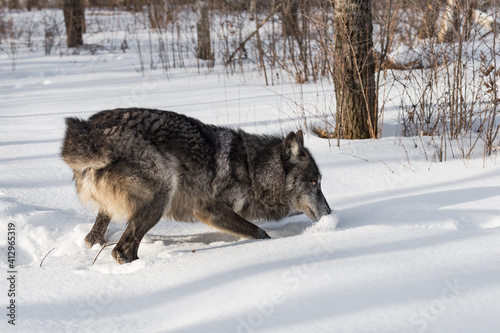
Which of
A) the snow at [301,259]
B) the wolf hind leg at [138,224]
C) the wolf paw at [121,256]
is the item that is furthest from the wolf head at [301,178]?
the wolf paw at [121,256]

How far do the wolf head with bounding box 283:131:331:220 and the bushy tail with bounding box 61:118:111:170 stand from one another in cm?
164

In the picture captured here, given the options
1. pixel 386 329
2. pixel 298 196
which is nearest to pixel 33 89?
pixel 298 196

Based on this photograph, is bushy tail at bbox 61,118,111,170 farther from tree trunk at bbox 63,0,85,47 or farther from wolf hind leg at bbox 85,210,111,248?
tree trunk at bbox 63,0,85,47

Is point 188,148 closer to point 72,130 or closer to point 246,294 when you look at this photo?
point 72,130

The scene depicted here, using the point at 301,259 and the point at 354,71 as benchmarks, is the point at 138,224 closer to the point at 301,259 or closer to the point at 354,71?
the point at 301,259

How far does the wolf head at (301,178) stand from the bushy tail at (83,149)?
5.39 feet

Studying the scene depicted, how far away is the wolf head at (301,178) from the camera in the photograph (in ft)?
14.2

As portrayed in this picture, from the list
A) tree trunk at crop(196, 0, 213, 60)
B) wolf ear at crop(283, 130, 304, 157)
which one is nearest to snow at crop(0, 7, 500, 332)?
wolf ear at crop(283, 130, 304, 157)

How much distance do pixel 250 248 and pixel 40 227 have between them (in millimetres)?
1827

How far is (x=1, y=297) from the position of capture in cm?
262

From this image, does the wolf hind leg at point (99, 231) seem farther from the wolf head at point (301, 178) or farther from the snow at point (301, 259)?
the wolf head at point (301, 178)

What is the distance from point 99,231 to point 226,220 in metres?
1.02

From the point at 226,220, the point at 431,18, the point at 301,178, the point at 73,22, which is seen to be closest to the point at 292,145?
the point at 301,178

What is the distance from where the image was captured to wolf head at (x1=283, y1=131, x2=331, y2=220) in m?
4.33
